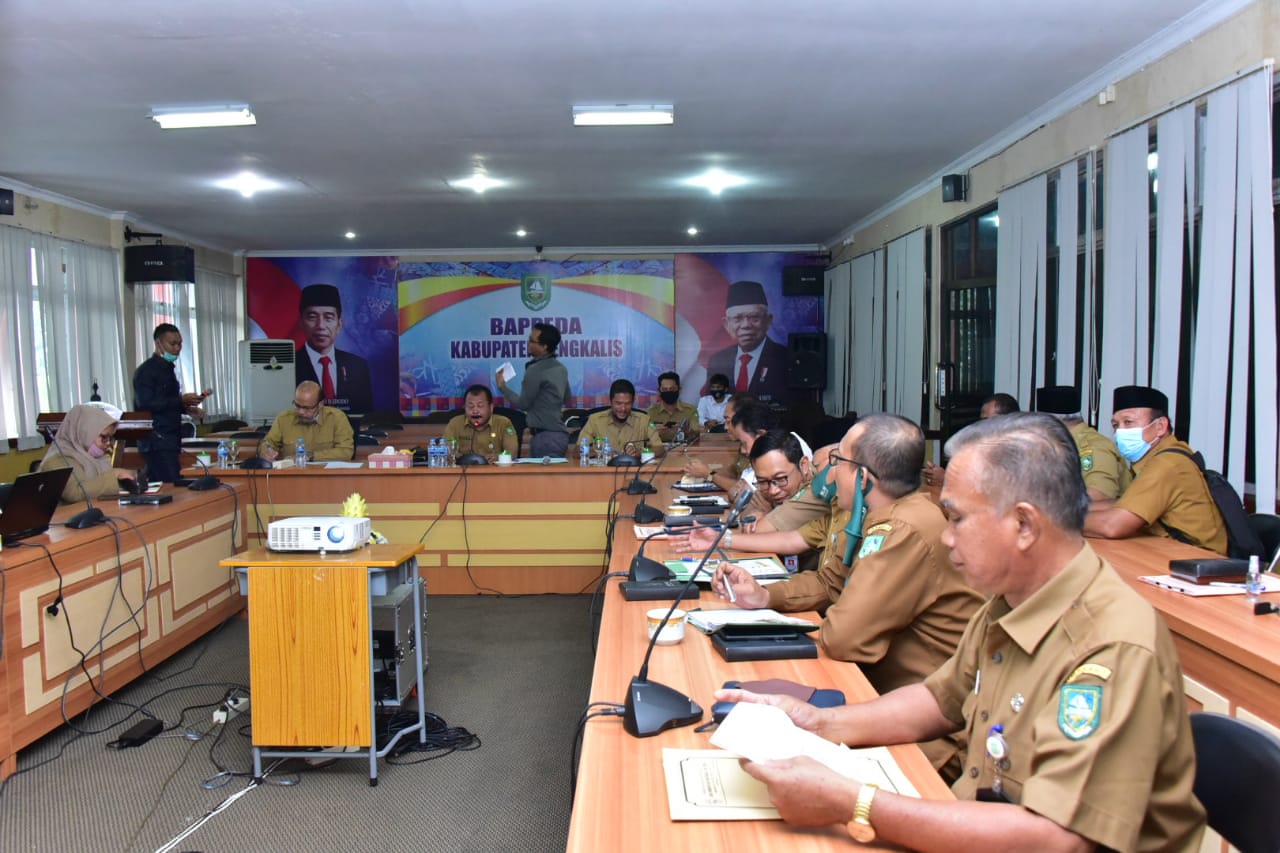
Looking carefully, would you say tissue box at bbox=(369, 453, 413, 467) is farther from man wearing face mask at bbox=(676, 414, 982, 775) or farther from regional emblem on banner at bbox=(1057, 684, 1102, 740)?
regional emblem on banner at bbox=(1057, 684, 1102, 740)

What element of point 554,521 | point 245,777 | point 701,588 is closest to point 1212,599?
point 701,588

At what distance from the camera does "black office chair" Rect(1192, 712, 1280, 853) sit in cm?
112

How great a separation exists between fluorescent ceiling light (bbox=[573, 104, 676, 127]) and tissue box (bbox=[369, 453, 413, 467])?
238 centimetres

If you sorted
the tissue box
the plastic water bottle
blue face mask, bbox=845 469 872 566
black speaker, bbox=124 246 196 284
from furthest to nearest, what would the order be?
1. black speaker, bbox=124 246 196 284
2. the tissue box
3. the plastic water bottle
4. blue face mask, bbox=845 469 872 566

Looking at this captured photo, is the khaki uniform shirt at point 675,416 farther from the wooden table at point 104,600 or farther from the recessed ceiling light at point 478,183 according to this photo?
the wooden table at point 104,600

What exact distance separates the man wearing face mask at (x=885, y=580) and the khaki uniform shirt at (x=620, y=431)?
434cm

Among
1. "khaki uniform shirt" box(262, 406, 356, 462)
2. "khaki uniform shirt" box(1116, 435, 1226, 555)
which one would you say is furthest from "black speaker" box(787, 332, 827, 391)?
"khaki uniform shirt" box(1116, 435, 1226, 555)

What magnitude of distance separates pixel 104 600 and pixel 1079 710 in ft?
12.2

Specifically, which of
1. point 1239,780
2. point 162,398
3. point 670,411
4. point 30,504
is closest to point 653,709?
point 1239,780

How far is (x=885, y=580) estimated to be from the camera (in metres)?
1.96

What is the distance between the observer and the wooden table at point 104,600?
304cm

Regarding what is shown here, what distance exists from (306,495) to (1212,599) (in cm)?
482

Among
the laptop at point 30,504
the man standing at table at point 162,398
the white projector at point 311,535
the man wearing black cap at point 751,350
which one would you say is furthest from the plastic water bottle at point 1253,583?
the man wearing black cap at point 751,350

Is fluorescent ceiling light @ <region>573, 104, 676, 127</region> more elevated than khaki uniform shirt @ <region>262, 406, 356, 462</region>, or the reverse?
fluorescent ceiling light @ <region>573, 104, 676, 127</region>
